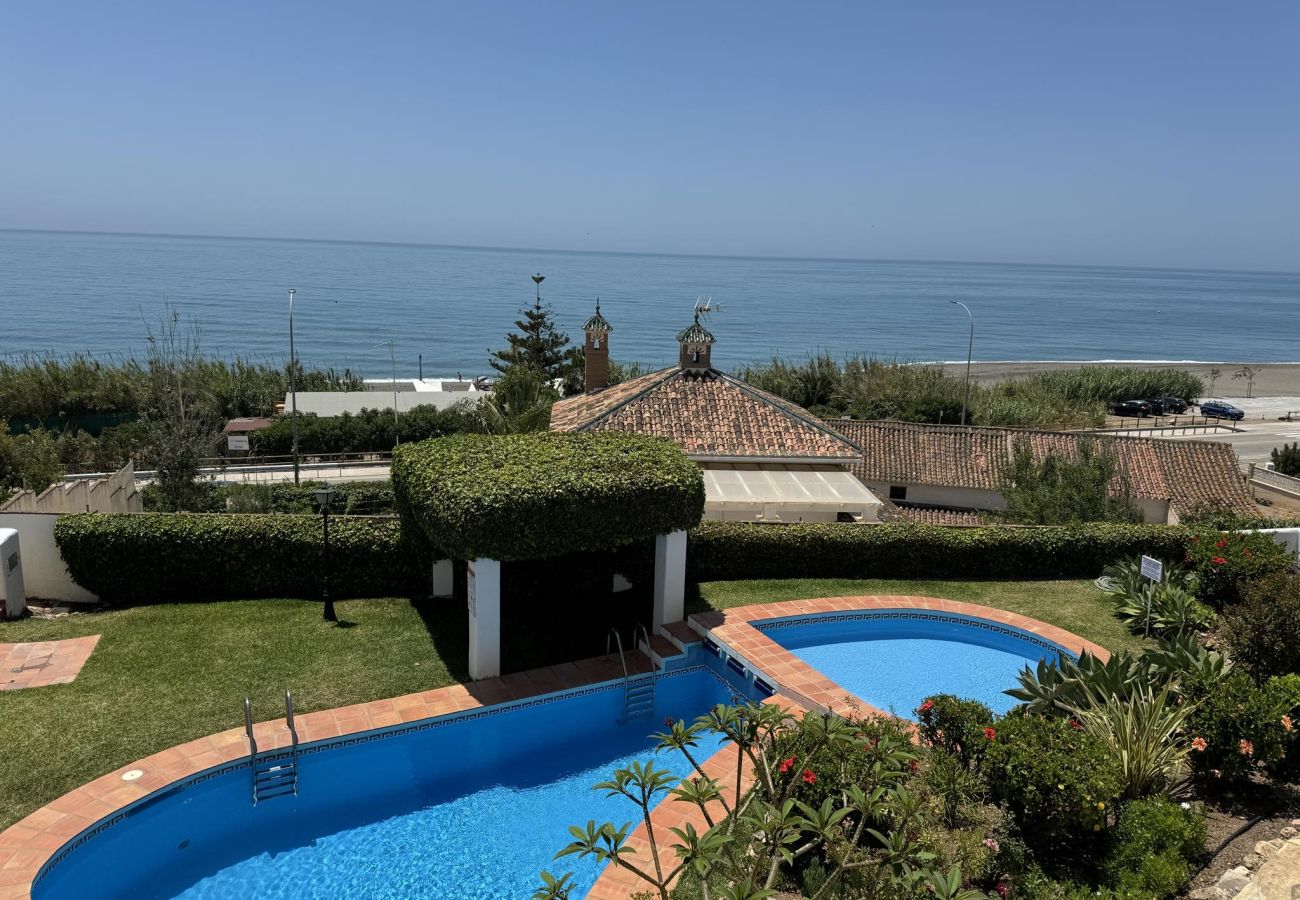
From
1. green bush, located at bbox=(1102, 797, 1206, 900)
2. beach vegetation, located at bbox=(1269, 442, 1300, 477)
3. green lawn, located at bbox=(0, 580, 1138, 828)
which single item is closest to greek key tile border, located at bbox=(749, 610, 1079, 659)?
green lawn, located at bbox=(0, 580, 1138, 828)

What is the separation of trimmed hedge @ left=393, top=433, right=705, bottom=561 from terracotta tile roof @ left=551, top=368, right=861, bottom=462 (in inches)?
296

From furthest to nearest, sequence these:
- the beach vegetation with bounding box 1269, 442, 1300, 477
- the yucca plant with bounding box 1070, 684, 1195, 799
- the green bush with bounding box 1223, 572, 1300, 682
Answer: the beach vegetation with bounding box 1269, 442, 1300, 477, the green bush with bounding box 1223, 572, 1300, 682, the yucca plant with bounding box 1070, 684, 1195, 799

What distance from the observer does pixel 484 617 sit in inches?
566

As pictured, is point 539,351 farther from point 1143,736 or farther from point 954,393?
point 1143,736

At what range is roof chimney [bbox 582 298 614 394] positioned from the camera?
31156 mm

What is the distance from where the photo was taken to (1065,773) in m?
8.74

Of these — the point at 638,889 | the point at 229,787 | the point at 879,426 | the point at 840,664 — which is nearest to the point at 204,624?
the point at 229,787

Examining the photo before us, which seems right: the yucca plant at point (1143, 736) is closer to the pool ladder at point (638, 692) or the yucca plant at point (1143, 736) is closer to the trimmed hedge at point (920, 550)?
the pool ladder at point (638, 692)

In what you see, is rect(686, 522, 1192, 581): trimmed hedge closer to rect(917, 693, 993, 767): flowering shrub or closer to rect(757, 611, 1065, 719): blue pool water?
rect(757, 611, 1065, 719): blue pool water

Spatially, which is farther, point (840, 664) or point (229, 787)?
point (840, 664)

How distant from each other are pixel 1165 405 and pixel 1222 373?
39.0m

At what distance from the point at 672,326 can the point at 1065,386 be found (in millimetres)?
86555

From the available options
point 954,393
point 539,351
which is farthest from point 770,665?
point 954,393

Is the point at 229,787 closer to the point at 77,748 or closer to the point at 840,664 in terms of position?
the point at 77,748
